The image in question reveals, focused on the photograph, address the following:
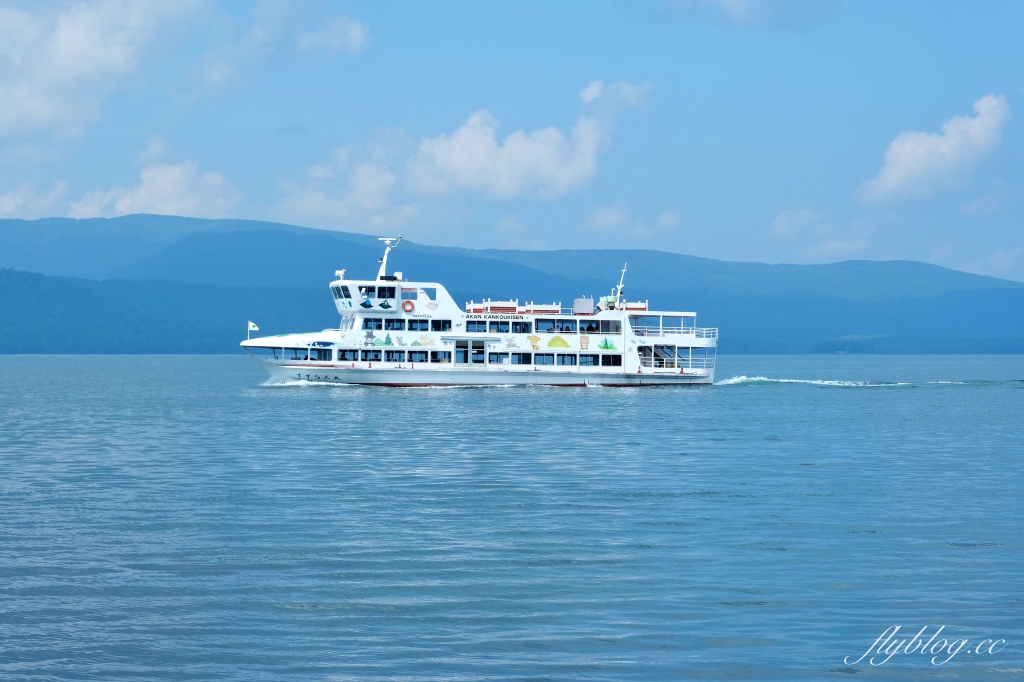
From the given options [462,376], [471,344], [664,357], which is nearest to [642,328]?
[664,357]

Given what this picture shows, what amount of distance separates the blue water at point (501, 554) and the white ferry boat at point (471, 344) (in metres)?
27.0

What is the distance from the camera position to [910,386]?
91938mm

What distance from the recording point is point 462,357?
7356cm

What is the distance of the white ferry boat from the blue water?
2697 centimetres

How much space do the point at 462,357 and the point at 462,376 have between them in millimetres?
1184

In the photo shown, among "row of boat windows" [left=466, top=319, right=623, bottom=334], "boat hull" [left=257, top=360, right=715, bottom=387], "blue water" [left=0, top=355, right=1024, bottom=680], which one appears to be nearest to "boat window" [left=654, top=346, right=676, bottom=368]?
"boat hull" [left=257, top=360, right=715, bottom=387]

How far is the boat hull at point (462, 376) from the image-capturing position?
2815 inches

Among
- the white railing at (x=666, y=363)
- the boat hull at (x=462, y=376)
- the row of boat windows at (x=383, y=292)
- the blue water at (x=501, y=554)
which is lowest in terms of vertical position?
the blue water at (x=501, y=554)

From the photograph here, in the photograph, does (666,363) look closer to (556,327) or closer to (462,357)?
(556,327)

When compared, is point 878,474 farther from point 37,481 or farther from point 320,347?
point 320,347

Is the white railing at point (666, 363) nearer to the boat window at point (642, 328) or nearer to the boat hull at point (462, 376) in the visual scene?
the boat hull at point (462, 376)

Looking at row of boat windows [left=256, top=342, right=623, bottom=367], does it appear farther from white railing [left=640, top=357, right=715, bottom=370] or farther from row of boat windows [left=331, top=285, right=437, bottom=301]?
row of boat windows [left=331, top=285, right=437, bottom=301]

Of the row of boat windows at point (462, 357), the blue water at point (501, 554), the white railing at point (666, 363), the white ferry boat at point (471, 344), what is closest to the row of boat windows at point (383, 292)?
the white ferry boat at point (471, 344)

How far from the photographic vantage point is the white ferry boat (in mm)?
71625
